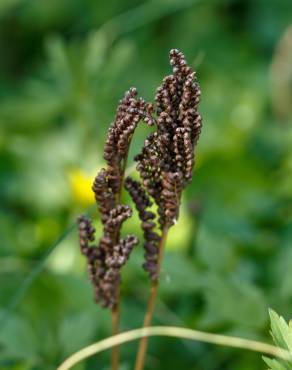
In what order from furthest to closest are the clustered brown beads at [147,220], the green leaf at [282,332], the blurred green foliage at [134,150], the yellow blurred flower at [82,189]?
the yellow blurred flower at [82,189] < the blurred green foliage at [134,150] < the clustered brown beads at [147,220] < the green leaf at [282,332]

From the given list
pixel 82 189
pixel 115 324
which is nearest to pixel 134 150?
pixel 82 189

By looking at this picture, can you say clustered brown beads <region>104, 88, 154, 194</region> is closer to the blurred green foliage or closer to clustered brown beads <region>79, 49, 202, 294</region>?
clustered brown beads <region>79, 49, 202, 294</region>

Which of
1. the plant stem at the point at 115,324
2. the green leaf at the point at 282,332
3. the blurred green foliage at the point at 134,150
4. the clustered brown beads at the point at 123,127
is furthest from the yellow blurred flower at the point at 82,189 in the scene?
the green leaf at the point at 282,332

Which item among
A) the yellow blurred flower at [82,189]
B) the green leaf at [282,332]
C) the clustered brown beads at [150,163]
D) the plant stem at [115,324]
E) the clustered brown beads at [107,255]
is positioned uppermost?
the yellow blurred flower at [82,189]

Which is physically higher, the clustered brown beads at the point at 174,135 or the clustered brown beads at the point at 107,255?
the clustered brown beads at the point at 174,135

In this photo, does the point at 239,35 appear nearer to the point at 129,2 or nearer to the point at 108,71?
the point at 129,2

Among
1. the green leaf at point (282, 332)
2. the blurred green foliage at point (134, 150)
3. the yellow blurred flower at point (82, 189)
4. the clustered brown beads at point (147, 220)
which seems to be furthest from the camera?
the yellow blurred flower at point (82, 189)

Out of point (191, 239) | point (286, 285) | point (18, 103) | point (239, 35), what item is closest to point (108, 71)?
point (18, 103)

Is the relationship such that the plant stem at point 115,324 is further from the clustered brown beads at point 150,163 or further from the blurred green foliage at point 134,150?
the blurred green foliage at point 134,150
